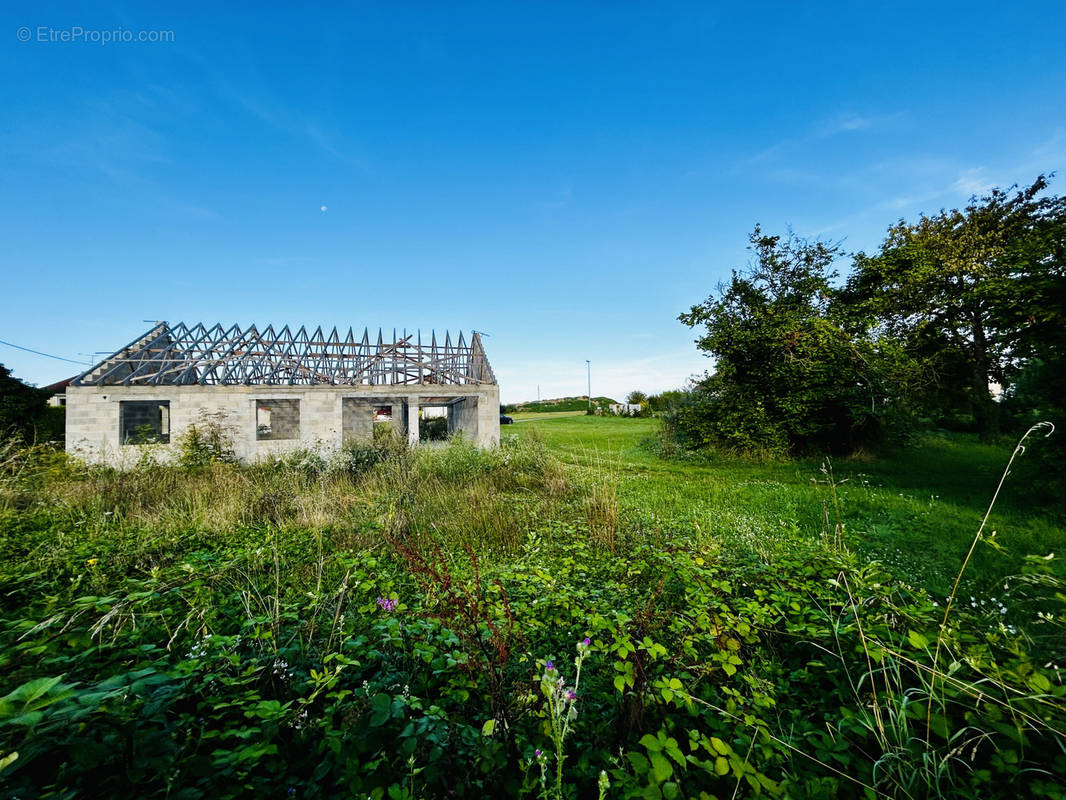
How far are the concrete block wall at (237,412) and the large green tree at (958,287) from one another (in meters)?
14.4

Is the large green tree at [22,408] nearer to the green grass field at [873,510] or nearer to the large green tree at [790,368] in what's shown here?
the green grass field at [873,510]

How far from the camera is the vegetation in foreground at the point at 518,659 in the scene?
4.44 feet

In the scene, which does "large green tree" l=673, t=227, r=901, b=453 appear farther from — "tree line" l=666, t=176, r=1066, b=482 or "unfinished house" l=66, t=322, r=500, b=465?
"unfinished house" l=66, t=322, r=500, b=465

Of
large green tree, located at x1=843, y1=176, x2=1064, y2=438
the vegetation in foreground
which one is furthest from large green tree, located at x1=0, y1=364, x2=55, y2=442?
→ large green tree, located at x1=843, y1=176, x2=1064, y2=438

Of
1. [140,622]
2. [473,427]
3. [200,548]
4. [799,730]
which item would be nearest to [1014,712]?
[799,730]

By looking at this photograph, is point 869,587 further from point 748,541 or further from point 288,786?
point 288,786

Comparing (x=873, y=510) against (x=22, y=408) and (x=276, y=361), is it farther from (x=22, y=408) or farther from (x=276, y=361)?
(x=22, y=408)

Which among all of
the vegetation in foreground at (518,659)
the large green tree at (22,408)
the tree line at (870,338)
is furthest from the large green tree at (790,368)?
the large green tree at (22,408)

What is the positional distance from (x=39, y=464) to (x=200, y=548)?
7872mm

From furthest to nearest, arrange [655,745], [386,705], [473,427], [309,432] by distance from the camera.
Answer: [473,427]
[309,432]
[386,705]
[655,745]

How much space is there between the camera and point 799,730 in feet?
6.02

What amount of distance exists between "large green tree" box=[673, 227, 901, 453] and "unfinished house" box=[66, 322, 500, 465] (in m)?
8.42

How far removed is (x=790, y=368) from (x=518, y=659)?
44.2 ft

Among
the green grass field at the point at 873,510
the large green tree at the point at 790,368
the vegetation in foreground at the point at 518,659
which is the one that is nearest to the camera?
the vegetation in foreground at the point at 518,659
